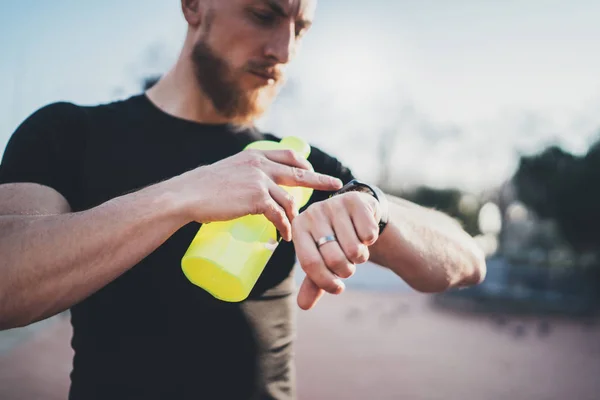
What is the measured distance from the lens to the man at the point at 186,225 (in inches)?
41.3

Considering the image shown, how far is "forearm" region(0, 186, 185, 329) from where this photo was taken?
3.32 ft

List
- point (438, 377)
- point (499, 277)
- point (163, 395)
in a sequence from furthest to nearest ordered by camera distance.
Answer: point (499, 277), point (438, 377), point (163, 395)

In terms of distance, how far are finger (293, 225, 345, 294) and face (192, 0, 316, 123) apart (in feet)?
2.98

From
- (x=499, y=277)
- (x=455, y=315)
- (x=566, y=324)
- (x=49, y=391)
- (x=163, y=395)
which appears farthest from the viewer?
(x=499, y=277)

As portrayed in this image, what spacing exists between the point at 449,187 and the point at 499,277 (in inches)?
439

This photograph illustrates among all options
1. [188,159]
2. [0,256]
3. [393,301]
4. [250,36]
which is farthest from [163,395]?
[393,301]

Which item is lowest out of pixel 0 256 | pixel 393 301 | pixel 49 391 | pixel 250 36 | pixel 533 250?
pixel 49 391

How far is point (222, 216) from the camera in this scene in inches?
43.2

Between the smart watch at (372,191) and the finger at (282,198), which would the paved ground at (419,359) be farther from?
the finger at (282,198)

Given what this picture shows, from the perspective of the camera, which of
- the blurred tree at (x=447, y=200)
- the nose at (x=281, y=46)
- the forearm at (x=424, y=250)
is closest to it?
the forearm at (x=424, y=250)

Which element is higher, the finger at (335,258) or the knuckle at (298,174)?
the knuckle at (298,174)

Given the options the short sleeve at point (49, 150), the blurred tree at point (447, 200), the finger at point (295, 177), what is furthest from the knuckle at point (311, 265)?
the blurred tree at point (447, 200)

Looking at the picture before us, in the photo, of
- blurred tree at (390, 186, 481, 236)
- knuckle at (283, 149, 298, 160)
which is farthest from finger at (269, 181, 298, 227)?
blurred tree at (390, 186, 481, 236)

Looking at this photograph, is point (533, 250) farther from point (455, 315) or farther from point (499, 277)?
point (455, 315)
